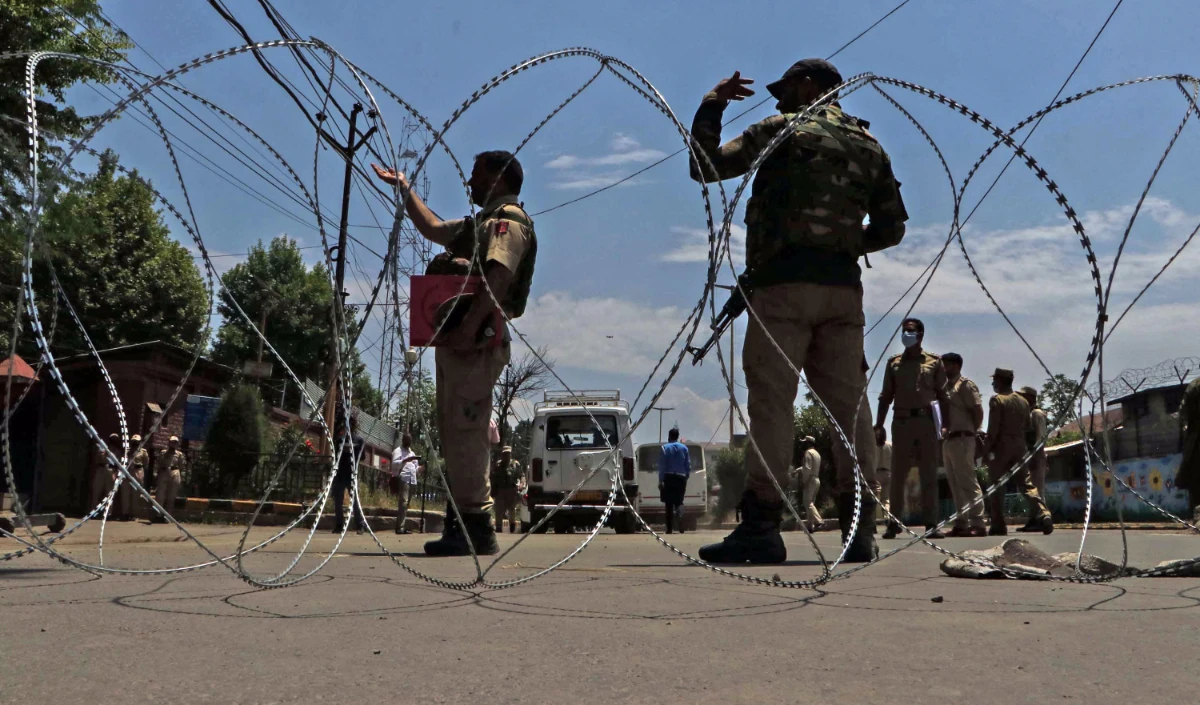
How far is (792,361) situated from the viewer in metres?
4.74

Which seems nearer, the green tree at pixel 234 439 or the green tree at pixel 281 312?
the green tree at pixel 234 439

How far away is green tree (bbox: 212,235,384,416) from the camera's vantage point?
44656 millimetres

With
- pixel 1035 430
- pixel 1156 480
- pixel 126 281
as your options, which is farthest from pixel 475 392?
pixel 126 281

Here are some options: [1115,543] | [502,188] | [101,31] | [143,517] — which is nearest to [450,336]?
[502,188]

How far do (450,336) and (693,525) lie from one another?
19.6 meters

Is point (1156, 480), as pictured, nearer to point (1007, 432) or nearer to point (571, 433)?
point (571, 433)

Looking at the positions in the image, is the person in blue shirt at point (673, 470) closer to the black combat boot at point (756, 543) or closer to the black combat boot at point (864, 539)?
the black combat boot at point (864, 539)

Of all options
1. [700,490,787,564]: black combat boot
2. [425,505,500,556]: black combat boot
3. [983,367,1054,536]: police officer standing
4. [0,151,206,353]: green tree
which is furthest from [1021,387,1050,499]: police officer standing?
[0,151,206,353]: green tree

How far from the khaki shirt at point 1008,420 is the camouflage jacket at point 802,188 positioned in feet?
16.5

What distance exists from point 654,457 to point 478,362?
20516 millimetres

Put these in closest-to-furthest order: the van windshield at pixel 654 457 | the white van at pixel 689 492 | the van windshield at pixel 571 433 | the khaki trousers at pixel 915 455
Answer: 1. the khaki trousers at pixel 915 455
2. the van windshield at pixel 571 433
3. the white van at pixel 689 492
4. the van windshield at pixel 654 457

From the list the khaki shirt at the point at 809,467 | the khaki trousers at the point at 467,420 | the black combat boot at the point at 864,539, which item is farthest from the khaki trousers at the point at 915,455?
the khaki shirt at the point at 809,467

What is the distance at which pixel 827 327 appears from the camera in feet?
15.8

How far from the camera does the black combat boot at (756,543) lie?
4.50 metres
